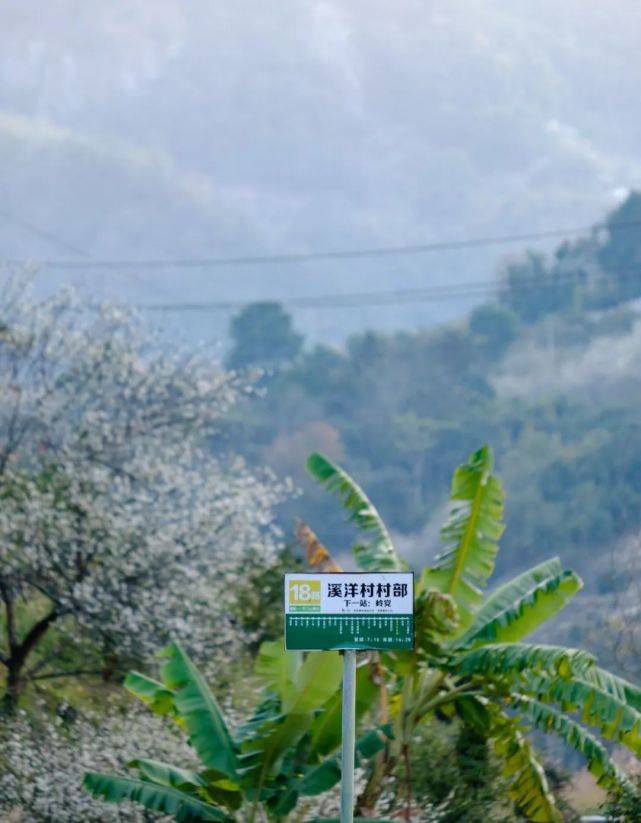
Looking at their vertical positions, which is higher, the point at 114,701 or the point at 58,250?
the point at 58,250

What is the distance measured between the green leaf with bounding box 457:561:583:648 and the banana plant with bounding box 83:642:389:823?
1.56 m

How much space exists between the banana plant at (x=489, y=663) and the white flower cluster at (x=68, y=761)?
3.02 m

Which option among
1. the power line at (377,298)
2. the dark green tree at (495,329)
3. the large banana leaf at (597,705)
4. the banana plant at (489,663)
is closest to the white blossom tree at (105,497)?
the banana plant at (489,663)

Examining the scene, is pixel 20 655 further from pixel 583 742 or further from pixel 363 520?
pixel 583 742

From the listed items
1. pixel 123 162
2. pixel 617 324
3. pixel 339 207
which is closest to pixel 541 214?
pixel 339 207

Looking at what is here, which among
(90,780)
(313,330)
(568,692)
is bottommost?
(90,780)

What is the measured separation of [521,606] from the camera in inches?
503

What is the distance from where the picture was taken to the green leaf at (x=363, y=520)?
1367cm

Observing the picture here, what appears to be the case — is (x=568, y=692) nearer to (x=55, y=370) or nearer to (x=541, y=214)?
(x=55, y=370)

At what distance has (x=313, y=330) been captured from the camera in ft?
292

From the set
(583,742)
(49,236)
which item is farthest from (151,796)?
(49,236)

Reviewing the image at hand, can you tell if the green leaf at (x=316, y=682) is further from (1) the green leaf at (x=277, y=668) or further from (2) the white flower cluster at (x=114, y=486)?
(2) the white flower cluster at (x=114, y=486)

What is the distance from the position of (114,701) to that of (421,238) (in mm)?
79237

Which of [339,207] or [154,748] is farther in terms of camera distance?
[339,207]
